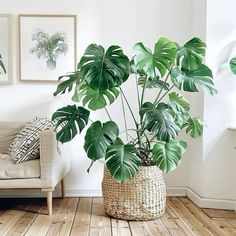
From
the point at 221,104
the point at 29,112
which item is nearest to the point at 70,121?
the point at 29,112

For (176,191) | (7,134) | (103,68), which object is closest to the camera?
(103,68)

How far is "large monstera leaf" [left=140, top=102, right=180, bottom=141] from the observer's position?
252 cm

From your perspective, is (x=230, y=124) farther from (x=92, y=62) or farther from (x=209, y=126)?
(x=92, y=62)

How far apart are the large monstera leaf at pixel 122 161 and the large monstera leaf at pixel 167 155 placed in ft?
0.49

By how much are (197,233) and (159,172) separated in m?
0.58

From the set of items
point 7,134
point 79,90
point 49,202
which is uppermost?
point 79,90

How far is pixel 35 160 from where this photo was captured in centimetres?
304

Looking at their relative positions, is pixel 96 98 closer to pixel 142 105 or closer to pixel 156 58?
pixel 142 105

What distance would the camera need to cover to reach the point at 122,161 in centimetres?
264

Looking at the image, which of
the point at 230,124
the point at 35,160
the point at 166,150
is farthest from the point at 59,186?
the point at 230,124

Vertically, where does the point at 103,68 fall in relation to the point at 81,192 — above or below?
above

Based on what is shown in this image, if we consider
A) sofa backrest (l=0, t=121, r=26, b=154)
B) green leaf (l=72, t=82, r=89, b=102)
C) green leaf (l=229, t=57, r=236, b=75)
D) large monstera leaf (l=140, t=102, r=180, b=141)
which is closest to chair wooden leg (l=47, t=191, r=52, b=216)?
sofa backrest (l=0, t=121, r=26, b=154)

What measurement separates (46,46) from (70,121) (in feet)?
3.74

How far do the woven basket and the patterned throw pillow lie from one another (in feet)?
2.37
